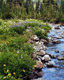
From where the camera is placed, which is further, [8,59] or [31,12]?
[31,12]

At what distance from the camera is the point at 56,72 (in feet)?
24.0

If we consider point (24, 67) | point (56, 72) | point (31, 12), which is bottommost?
point (31, 12)

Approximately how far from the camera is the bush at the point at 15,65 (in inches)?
244

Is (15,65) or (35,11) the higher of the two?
(15,65)

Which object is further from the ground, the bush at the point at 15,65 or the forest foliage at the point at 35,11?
the bush at the point at 15,65

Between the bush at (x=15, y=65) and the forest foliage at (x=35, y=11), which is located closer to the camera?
the bush at (x=15, y=65)

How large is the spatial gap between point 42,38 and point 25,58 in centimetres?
779

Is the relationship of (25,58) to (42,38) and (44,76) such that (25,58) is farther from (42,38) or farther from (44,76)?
(42,38)

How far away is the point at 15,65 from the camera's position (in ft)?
20.7

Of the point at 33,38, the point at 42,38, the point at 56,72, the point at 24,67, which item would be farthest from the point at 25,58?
the point at 42,38

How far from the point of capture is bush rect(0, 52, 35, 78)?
6.19 m

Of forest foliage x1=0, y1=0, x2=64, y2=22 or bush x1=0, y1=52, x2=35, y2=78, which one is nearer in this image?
bush x1=0, y1=52, x2=35, y2=78

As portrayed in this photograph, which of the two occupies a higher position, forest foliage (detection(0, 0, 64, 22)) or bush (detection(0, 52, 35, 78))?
bush (detection(0, 52, 35, 78))

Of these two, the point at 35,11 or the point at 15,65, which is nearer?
the point at 15,65
